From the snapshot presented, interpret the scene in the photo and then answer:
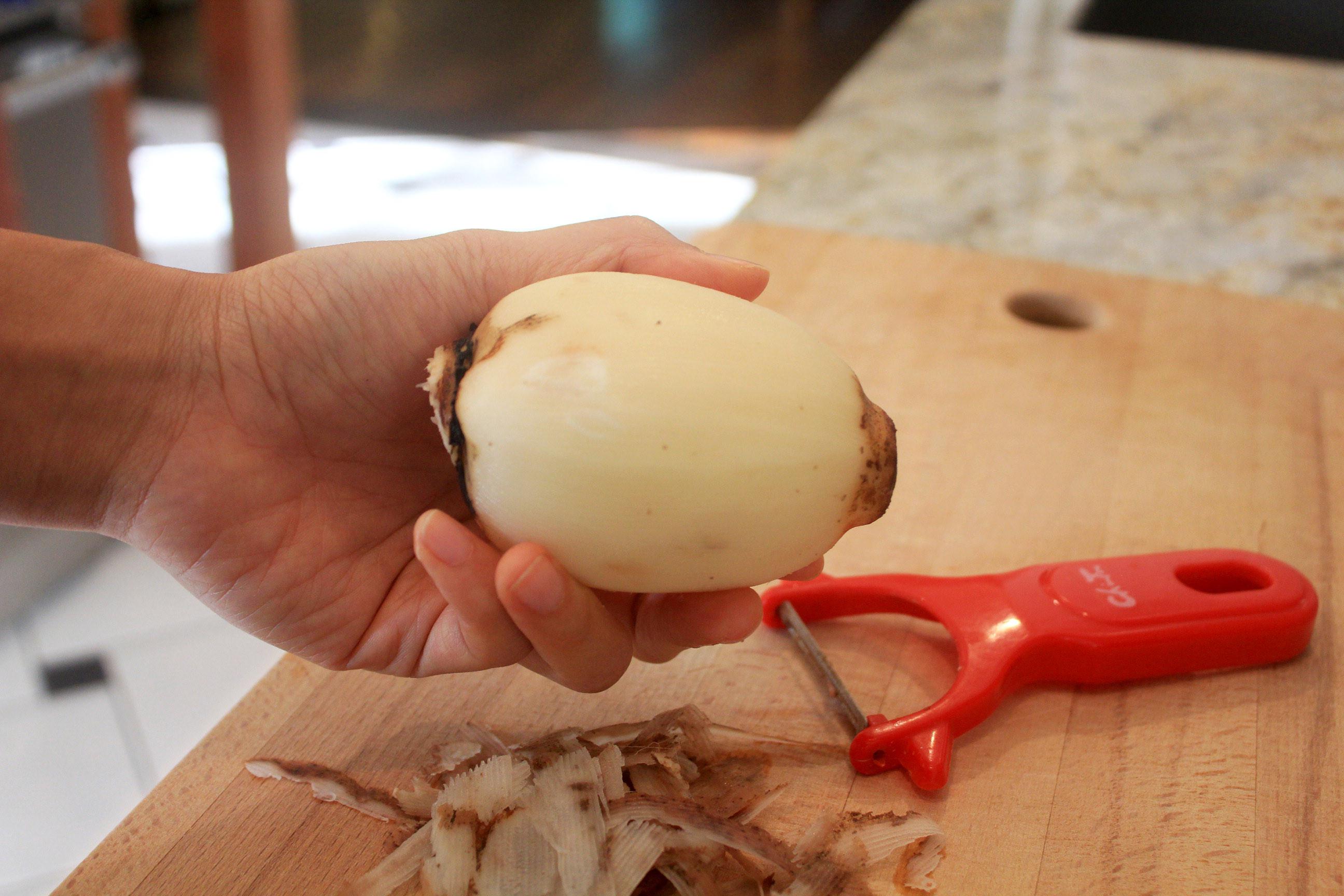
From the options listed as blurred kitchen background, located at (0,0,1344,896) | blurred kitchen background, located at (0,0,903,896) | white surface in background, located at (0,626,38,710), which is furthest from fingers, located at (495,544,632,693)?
white surface in background, located at (0,626,38,710)

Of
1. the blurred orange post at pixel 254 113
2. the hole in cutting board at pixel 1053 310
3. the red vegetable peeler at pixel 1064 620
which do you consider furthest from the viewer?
the blurred orange post at pixel 254 113

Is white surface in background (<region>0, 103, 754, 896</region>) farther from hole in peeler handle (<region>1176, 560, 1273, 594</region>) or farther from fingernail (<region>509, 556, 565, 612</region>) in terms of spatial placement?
hole in peeler handle (<region>1176, 560, 1273, 594</region>)

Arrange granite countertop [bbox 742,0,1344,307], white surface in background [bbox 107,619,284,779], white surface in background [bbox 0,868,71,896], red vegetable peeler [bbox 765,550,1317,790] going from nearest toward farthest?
red vegetable peeler [bbox 765,550,1317,790], granite countertop [bbox 742,0,1344,307], white surface in background [bbox 0,868,71,896], white surface in background [bbox 107,619,284,779]

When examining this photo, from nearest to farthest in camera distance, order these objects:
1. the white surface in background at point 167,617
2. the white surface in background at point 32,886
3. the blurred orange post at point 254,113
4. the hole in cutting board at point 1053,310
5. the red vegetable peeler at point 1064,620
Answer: the red vegetable peeler at point 1064,620 < the hole in cutting board at point 1053,310 < the white surface in background at point 32,886 < the white surface in background at point 167,617 < the blurred orange post at point 254,113

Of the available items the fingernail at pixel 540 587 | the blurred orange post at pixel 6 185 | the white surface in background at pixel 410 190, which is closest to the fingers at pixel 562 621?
the fingernail at pixel 540 587

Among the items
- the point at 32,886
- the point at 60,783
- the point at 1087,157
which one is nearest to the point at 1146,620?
the point at 1087,157

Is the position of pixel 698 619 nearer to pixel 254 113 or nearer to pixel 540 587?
pixel 540 587

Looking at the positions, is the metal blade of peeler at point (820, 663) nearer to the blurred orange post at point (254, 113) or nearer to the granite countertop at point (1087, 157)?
the granite countertop at point (1087, 157)
